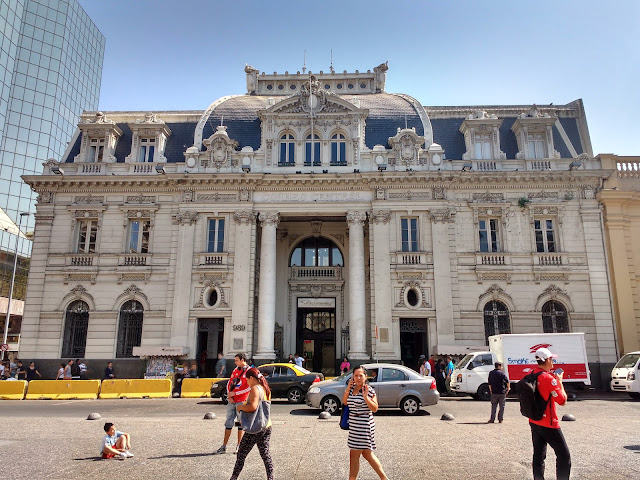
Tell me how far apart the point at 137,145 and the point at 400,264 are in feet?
62.1

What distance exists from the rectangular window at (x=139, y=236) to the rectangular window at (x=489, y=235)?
828 inches

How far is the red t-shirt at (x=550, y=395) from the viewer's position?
21.8ft

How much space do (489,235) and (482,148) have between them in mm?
5938

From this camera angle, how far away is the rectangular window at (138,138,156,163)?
32969 mm

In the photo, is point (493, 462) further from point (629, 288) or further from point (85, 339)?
point (85, 339)

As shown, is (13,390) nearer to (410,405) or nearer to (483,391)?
(410,405)

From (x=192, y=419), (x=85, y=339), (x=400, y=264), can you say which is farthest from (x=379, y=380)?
(x=85, y=339)

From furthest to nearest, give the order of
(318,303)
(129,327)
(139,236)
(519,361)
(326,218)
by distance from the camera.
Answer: (318,303), (326,218), (139,236), (129,327), (519,361)

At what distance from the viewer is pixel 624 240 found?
2978 cm

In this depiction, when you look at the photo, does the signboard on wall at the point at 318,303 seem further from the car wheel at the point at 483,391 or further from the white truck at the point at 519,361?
the car wheel at the point at 483,391

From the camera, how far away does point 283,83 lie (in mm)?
38531

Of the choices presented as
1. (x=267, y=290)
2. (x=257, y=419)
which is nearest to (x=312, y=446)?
(x=257, y=419)

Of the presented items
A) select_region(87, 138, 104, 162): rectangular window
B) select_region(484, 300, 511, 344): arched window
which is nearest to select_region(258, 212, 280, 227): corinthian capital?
select_region(87, 138, 104, 162): rectangular window

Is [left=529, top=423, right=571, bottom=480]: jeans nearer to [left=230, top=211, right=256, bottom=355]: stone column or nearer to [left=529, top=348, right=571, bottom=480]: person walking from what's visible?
[left=529, top=348, right=571, bottom=480]: person walking
